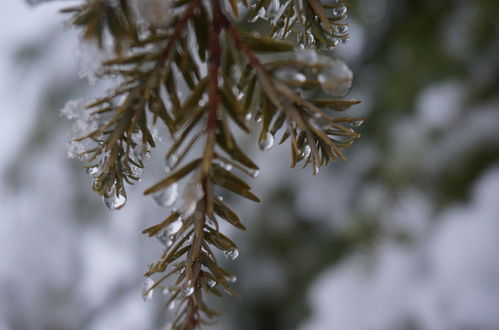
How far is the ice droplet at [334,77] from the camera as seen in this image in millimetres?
304

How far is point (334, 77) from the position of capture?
309mm

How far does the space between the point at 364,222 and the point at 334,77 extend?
1375 millimetres

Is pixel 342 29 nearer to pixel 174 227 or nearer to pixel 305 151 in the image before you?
pixel 305 151

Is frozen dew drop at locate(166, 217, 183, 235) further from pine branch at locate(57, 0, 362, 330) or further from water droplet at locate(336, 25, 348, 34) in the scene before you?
water droplet at locate(336, 25, 348, 34)

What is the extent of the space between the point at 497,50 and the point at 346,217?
84 cm

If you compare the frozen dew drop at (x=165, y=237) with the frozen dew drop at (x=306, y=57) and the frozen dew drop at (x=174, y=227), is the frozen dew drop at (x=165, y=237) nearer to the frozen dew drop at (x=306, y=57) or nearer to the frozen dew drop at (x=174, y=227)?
the frozen dew drop at (x=174, y=227)

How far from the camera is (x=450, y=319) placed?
1477 millimetres

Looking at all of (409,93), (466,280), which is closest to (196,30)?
(466,280)

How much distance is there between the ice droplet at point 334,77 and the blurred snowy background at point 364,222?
130 cm

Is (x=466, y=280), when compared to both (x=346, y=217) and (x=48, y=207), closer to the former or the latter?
(x=346, y=217)

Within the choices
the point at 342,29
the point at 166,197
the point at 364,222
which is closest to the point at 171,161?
the point at 166,197

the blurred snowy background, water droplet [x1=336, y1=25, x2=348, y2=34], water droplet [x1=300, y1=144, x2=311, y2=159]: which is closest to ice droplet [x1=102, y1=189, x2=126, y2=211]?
water droplet [x1=300, y1=144, x2=311, y2=159]

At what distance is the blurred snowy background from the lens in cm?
155

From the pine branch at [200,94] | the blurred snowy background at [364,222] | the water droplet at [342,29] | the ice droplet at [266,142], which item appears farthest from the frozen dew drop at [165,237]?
the blurred snowy background at [364,222]
